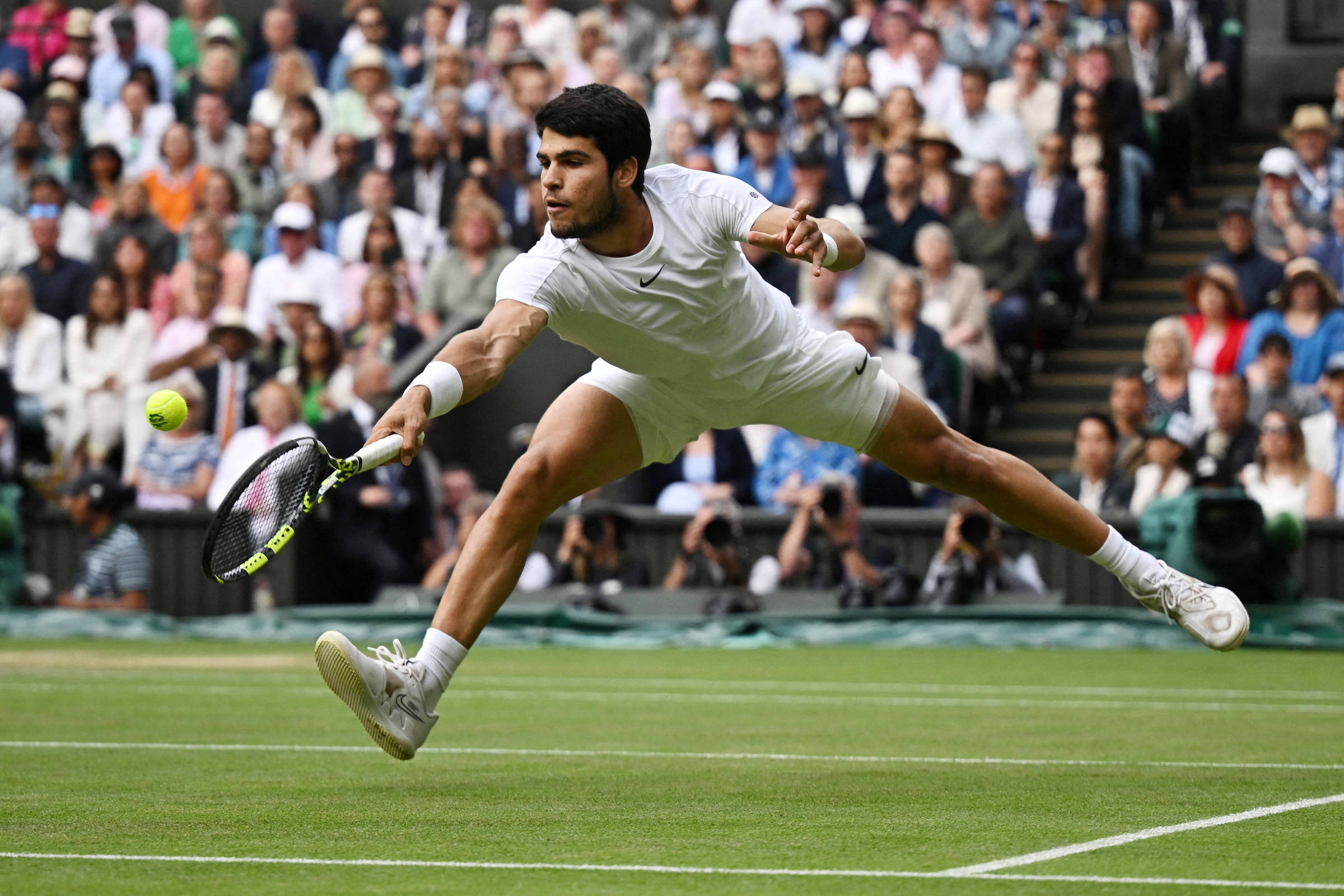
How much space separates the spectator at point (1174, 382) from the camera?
14.5m

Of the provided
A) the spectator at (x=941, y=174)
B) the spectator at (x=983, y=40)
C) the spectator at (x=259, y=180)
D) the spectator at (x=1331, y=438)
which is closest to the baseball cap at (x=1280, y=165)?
the spectator at (x=941, y=174)

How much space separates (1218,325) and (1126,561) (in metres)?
8.18

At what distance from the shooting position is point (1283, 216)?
53.1ft

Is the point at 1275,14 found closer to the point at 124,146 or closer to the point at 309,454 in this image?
the point at 124,146

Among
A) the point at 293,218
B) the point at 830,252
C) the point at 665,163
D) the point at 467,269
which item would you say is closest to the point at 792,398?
the point at 830,252

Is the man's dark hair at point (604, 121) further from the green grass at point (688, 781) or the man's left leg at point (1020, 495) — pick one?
the green grass at point (688, 781)

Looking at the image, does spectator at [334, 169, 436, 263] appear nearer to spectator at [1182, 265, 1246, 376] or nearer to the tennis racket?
spectator at [1182, 265, 1246, 376]

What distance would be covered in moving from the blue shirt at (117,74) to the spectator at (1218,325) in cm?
1129

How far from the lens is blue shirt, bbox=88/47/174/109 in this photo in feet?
71.6

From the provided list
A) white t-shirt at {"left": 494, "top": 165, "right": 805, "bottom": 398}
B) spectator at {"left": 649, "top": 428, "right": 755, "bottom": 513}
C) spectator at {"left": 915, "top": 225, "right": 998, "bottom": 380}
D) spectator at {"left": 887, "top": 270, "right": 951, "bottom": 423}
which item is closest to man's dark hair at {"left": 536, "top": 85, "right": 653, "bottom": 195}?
white t-shirt at {"left": 494, "top": 165, "right": 805, "bottom": 398}

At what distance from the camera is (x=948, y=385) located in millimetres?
15773

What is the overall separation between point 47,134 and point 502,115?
488cm

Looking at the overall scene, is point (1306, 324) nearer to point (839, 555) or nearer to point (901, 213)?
point (901, 213)

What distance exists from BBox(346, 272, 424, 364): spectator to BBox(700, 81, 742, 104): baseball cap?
3146 millimetres
